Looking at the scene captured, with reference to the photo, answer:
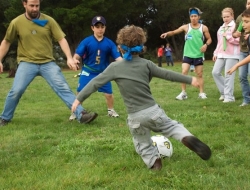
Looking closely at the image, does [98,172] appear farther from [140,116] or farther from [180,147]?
[180,147]

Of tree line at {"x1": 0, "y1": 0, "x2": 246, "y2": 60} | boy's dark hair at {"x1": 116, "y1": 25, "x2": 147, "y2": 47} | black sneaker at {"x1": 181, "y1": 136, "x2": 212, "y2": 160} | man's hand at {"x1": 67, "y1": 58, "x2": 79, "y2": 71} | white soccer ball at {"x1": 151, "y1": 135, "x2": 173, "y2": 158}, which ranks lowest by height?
tree line at {"x1": 0, "y1": 0, "x2": 246, "y2": 60}

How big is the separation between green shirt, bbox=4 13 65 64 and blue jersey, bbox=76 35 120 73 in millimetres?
694

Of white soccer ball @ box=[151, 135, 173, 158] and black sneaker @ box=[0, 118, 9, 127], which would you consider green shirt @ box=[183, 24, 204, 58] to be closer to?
black sneaker @ box=[0, 118, 9, 127]

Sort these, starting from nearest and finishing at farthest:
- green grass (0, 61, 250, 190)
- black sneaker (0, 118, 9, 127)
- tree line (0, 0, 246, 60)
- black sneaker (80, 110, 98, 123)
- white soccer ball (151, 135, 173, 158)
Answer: green grass (0, 61, 250, 190)
white soccer ball (151, 135, 173, 158)
black sneaker (80, 110, 98, 123)
black sneaker (0, 118, 9, 127)
tree line (0, 0, 246, 60)

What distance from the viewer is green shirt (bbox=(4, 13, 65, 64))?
22.4 ft

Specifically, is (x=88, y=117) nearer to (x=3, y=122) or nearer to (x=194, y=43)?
(x=3, y=122)

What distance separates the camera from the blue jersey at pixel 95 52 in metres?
7.50

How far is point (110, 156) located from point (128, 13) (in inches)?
1634

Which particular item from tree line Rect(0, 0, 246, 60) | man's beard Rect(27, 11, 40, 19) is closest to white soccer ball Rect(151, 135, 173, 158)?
man's beard Rect(27, 11, 40, 19)

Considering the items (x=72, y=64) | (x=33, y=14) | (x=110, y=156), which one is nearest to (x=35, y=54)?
(x=33, y=14)

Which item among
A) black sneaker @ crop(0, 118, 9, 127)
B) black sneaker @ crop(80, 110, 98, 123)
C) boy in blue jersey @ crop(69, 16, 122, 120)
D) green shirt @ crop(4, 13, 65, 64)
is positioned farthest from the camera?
boy in blue jersey @ crop(69, 16, 122, 120)

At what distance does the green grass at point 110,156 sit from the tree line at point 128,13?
33070 millimetres

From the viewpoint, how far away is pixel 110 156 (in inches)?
188

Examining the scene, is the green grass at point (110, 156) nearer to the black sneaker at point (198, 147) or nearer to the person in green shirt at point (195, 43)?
the black sneaker at point (198, 147)
